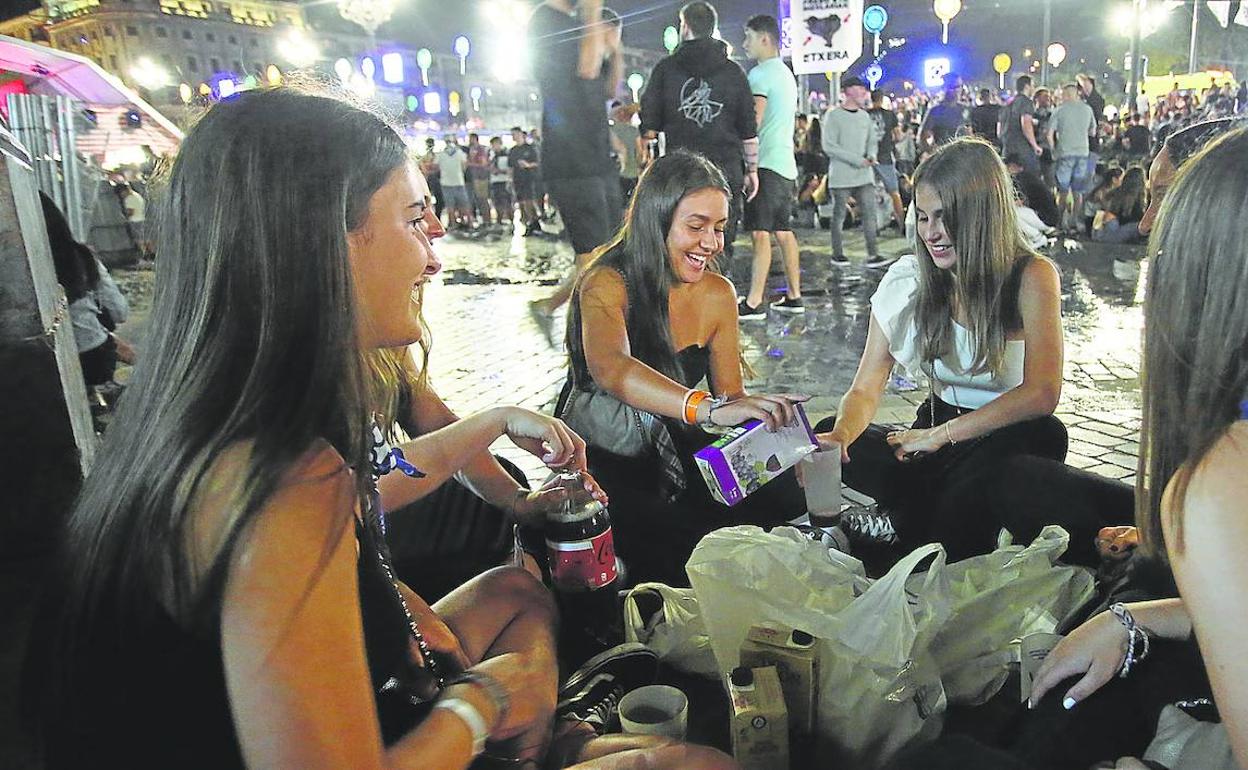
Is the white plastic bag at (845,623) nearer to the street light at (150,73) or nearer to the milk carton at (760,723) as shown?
the milk carton at (760,723)

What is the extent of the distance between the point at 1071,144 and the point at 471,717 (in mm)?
12120

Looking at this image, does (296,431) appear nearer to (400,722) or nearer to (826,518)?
(400,722)

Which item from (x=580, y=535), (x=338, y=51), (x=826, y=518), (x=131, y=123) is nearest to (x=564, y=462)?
(x=580, y=535)

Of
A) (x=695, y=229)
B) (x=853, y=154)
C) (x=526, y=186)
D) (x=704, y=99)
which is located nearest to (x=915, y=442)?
(x=695, y=229)

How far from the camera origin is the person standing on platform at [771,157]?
7.30 meters

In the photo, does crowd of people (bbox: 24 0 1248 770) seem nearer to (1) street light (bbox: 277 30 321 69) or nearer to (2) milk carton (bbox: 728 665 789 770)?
(2) milk carton (bbox: 728 665 789 770)

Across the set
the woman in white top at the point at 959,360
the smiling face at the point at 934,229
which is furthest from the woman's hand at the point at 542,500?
the smiling face at the point at 934,229

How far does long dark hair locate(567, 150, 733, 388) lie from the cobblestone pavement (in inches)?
49.1

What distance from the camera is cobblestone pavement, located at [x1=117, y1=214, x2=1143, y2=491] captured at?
4770 millimetres

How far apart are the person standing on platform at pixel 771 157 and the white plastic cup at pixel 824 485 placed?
4.44m

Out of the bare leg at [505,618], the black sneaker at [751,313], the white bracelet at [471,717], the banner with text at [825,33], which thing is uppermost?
the banner with text at [825,33]

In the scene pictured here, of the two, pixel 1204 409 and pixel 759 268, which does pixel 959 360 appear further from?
pixel 759 268

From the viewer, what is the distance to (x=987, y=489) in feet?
8.77

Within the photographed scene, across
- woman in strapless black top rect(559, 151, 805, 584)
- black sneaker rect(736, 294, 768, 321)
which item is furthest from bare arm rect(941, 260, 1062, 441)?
black sneaker rect(736, 294, 768, 321)
